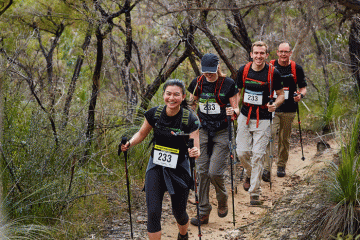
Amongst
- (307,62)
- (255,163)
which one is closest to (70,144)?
(255,163)

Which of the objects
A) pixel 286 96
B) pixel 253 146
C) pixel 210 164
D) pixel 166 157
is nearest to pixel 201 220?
pixel 210 164

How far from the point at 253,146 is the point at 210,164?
3.81 feet

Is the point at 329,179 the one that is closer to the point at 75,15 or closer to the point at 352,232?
the point at 352,232

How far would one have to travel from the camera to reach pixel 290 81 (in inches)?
301

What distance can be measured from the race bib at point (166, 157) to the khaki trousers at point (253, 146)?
2316 mm

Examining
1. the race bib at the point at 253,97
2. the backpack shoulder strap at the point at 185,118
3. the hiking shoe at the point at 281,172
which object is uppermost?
the race bib at the point at 253,97

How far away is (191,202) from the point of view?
684 cm

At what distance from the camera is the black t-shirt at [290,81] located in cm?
755

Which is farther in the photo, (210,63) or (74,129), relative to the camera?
(74,129)

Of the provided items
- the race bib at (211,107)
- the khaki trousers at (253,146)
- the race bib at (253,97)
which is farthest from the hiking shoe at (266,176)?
the race bib at (211,107)

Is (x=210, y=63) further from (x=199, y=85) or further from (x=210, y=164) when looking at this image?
(x=210, y=164)

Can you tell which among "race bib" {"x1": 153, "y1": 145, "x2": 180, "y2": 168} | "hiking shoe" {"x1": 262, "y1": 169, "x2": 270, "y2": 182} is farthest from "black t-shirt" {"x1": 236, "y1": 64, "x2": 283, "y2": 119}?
"race bib" {"x1": 153, "y1": 145, "x2": 180, "y2": 168}

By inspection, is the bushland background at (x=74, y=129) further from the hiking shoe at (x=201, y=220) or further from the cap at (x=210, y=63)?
the hiking shoe at (x=201, y=220)

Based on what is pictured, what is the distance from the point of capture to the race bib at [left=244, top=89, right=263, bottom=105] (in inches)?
251
